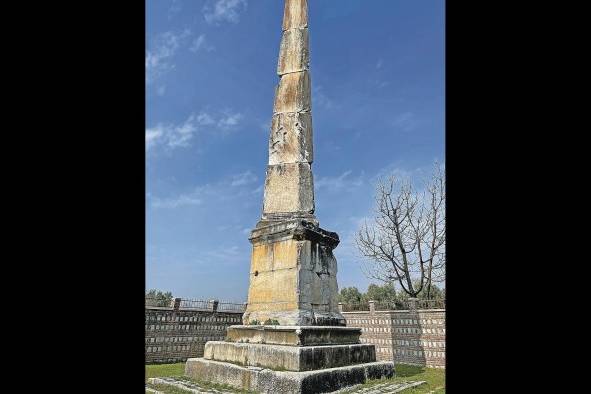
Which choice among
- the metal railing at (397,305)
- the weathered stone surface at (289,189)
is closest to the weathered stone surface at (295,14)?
the weathered stone surface at (289,189)

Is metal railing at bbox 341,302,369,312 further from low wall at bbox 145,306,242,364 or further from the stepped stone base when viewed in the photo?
the stepped stone base

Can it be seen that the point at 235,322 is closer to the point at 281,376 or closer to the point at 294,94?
the point at 294,94

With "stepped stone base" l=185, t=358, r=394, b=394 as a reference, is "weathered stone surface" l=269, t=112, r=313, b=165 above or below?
above

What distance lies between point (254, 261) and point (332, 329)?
1656 mm

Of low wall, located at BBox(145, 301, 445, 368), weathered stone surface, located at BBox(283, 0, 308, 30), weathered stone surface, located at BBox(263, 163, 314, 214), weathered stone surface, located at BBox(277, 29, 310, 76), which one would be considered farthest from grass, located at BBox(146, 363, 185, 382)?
weathered stone surface, located at BBox(283, 0, 308, 30)

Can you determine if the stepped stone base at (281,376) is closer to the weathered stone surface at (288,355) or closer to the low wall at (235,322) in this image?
the weathered stone surface at (288,355)

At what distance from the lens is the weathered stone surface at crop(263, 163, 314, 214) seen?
22.0 feet

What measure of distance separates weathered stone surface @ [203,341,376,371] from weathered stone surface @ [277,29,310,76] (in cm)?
483

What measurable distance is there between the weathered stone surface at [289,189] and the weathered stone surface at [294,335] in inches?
75.4

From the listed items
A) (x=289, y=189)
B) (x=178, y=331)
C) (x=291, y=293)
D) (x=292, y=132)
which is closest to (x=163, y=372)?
(x=178, y=331)

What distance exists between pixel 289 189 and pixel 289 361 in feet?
9.23
